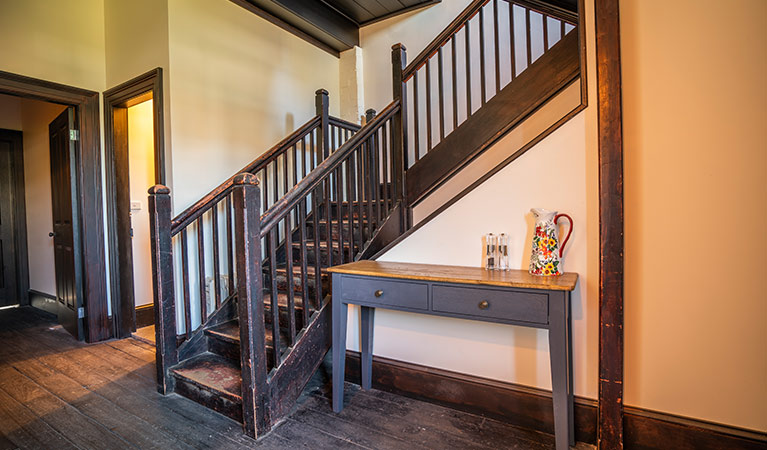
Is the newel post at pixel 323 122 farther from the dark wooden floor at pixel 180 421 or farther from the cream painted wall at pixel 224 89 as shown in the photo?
the dark wooden floor at pixel 180 421

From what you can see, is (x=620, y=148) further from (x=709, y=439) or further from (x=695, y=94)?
(x=709, y=439)

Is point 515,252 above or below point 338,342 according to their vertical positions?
above

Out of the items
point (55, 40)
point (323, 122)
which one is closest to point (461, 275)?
point (323, 122)

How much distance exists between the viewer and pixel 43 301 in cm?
421

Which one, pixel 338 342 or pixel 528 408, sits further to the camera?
pixel 338 342

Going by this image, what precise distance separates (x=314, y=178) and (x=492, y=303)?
1120 mm

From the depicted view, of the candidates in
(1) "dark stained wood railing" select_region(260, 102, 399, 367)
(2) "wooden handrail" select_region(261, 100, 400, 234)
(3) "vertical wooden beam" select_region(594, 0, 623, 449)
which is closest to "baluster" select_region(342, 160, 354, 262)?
(1) "dark stained wood railing" select_region(260, 102, 399, 367)

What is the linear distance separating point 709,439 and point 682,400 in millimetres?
156

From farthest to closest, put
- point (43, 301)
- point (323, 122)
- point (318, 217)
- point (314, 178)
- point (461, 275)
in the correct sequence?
point (43, 301) < point (323, 122) < point (318, 217) < point (314, 178) < point (461, 275)

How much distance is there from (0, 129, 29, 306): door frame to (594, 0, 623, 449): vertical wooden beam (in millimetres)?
5971

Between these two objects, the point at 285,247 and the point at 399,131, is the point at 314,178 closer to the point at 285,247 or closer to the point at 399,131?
the point at 285,247

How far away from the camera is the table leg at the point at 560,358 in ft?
4.73

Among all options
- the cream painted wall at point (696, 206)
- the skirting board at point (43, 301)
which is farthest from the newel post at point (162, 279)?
the skirting board at point (43, 301)

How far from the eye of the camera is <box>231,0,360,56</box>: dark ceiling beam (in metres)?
3.39
